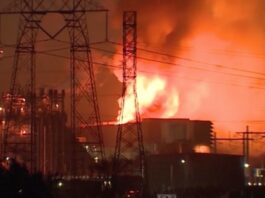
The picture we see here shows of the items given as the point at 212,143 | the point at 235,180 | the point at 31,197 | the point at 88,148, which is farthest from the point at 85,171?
the point at 31,197

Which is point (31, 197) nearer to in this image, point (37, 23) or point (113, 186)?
point (37, 23)

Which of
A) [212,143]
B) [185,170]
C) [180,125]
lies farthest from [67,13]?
[212,143]

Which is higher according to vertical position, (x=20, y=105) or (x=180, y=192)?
(x=20, y=105)

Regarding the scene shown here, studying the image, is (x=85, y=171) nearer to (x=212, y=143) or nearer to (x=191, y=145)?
(x=191, y=145)

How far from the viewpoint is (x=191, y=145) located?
407 feet

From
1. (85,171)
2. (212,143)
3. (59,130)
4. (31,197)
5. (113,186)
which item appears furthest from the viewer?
(212,143)

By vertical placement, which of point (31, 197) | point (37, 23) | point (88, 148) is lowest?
point (31, 197)

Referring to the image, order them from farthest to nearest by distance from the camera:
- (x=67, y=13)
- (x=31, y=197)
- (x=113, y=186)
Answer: (x=113, y=186) → (x=67, y=13) → (x=31, y=197)

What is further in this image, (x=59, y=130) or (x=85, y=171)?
(x=59, y=130)

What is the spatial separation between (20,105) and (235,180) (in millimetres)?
35397

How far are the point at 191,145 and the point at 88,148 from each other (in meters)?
28.0

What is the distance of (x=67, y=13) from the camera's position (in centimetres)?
5912

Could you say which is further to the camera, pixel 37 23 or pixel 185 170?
pixel 185 170

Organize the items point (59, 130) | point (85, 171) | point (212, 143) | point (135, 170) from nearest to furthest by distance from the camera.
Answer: point (135, 170)
point (85, 171)
point (59, 130)
point (212, 143)
